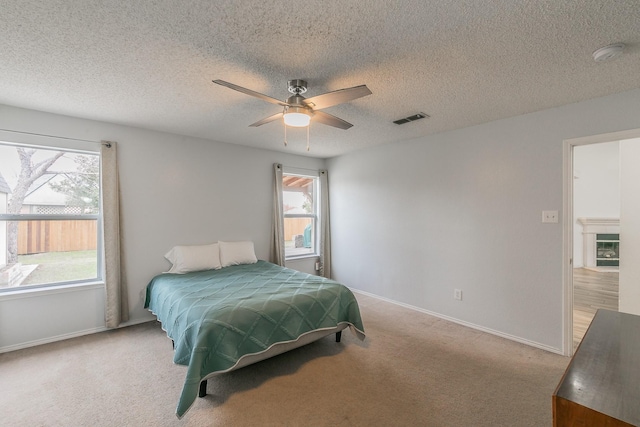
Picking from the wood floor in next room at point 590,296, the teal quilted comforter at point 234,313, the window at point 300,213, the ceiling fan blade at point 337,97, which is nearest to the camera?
the ceiling fan blade at point 337,97

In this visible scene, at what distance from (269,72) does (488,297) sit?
334cm

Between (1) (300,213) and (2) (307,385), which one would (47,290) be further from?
(1) (300,213)

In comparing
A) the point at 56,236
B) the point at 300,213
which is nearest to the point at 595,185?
the point at 300,213

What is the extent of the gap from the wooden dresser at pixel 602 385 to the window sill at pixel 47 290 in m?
4.12

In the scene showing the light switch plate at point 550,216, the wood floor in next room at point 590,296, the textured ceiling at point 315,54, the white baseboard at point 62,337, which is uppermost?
the textured ceiling at point 315,54

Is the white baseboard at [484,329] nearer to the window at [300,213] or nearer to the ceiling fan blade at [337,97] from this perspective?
the window at [300,213]

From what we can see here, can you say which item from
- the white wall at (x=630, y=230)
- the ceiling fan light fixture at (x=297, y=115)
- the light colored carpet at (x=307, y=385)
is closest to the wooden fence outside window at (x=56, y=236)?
the light colored carpet at (x=307, y=385)

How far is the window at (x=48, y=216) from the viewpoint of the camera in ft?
9.47

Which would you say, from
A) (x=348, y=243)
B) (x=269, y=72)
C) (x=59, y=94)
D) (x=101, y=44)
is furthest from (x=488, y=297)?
(x=59, y=94)

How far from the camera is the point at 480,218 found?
334 centimetres

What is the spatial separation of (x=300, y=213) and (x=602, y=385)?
462cm

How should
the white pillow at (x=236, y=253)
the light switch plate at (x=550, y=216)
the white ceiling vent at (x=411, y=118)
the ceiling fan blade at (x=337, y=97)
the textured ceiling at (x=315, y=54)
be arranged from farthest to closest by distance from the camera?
the white pillow at (x=236, y=253)
the white ceiling vent at (x=411, y=118)
the light switch plate at (x=550, y=216)
the ceiling fan blade at (x=337, y=97)
the textured ceiling at (x=315, y=54)

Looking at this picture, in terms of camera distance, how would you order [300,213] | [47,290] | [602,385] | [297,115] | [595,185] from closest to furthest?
[602,385] → [297,115] → [47,290] → [300,213] → [595,185]

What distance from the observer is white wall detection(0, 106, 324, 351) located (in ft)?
9.57
